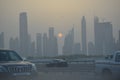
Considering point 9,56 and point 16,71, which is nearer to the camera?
point 16,71

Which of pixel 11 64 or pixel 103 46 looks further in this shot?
pixel 103 46

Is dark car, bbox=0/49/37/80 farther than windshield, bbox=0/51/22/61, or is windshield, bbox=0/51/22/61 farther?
windshield, bbox=0/51/22/61

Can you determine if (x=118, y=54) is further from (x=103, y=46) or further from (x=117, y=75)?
(x=103, y=46)

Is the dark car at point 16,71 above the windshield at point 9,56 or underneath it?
underneath

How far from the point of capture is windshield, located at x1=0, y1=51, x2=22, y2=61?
41.3 ft

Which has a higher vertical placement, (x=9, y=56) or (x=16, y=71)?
(x=9, y=56)

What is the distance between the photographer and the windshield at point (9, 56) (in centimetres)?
1259

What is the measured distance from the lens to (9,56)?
12961mm

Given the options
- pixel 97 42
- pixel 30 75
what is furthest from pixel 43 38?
pixel 30 75

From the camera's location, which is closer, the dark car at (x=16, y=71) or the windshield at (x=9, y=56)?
the dark car at (x=16, y=71)

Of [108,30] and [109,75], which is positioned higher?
[108,30]

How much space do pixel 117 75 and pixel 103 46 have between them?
54.4 meters

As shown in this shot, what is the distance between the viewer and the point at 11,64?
451 inches

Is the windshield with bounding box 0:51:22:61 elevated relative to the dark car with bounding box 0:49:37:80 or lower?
elevated
